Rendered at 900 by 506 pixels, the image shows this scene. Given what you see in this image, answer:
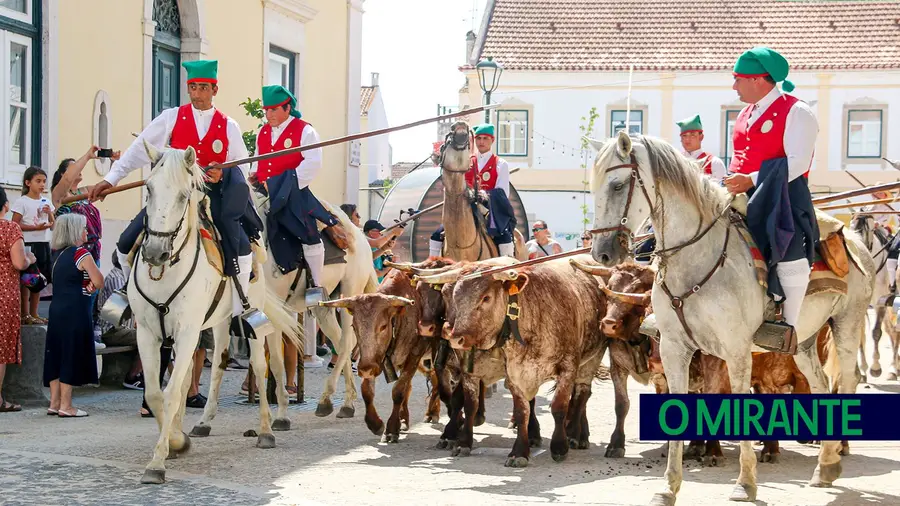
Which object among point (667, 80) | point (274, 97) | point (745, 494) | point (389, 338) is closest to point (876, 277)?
point (389, 338)

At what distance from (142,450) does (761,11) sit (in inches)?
1475

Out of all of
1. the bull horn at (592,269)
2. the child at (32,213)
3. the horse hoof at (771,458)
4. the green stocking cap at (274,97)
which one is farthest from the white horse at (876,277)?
the child at (32,213)

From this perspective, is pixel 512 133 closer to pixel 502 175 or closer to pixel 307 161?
pixel 502 175

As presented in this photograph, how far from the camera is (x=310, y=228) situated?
11680 mm

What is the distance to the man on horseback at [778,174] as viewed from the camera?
759cm

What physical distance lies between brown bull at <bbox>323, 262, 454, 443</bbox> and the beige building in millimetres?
5067

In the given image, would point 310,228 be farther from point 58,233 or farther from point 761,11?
point 761,11

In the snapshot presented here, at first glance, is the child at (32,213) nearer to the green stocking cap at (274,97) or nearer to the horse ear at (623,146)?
the green stocking cap at (274,97)

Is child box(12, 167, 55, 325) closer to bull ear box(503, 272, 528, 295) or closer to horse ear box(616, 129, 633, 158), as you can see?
bull ear box(503, 272, 528, 295)

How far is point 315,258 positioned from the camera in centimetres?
1177

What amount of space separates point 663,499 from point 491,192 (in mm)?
6938

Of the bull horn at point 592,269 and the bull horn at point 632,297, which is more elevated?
the bull horn at point 592,269

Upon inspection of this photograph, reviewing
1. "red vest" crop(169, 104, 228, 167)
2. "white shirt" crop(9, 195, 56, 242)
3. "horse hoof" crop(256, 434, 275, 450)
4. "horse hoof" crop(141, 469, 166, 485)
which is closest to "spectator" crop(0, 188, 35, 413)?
"white shirt" crop(9, 195, 56, 242)

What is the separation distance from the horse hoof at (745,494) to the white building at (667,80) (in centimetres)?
3202
